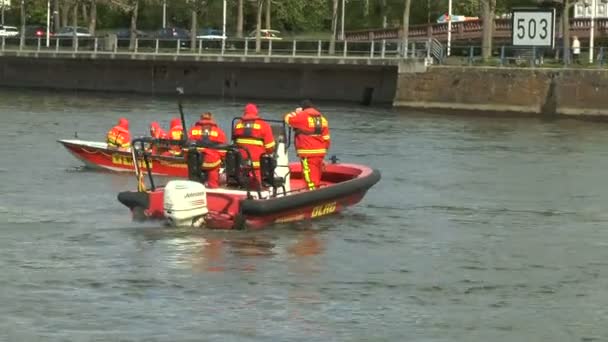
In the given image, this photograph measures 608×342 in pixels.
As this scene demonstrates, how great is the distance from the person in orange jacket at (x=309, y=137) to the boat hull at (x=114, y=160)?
6289 mm

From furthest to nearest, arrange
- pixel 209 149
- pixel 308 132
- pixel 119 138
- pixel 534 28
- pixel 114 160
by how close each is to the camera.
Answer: pixel 534 28 < pixel 119 138 < pixel 114 160 < pixel 308 132 < pixel 209 149

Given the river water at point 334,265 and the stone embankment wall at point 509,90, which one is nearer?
the river water at point 334,265

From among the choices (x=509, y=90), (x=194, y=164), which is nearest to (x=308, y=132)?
(x=194, y=164)

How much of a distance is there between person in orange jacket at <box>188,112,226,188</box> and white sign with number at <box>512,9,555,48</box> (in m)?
34.8

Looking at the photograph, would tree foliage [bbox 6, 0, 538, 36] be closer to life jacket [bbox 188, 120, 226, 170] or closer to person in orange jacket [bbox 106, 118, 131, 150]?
person in orange jacket [bbox 106, 118, 131, 150]

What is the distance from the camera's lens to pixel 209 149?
69.9 feet

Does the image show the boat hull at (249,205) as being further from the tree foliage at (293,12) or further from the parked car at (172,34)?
the tree foliage at (293,12)

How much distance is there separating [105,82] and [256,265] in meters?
53.3

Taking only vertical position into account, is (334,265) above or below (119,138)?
below

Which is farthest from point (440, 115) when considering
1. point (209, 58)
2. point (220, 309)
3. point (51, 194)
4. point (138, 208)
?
point (220, 309)

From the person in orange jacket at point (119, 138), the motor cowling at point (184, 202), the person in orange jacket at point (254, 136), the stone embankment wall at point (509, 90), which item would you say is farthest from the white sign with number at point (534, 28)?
the motor cowling at point (184, 202)

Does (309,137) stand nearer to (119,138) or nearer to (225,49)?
(119,138)

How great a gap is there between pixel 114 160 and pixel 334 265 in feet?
38.8

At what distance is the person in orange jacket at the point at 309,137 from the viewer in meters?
22.5
